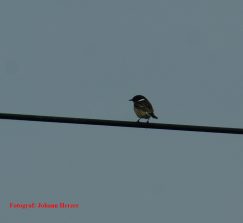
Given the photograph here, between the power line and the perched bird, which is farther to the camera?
the perched bird

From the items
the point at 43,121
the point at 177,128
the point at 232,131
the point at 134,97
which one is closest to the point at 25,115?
the point at 43,121

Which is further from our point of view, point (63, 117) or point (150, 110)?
point (150, 110)

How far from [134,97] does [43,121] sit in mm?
7909

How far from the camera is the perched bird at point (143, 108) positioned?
16.2 m

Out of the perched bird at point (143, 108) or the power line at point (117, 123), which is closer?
the power line at point (117, 123)

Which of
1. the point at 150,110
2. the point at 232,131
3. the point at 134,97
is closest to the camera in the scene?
the point at 232,131

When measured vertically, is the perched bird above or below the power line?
above

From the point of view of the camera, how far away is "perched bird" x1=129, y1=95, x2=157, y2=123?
53.3ft

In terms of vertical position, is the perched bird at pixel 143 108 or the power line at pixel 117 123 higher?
the perched bird at pixel 143 108

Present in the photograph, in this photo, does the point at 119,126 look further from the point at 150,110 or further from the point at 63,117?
the point at 150,110

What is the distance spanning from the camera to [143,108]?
54.0 ft

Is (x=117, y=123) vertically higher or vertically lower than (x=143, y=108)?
lower

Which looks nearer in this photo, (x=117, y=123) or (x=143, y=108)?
(x=117, y=123)

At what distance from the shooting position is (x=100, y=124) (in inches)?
386
